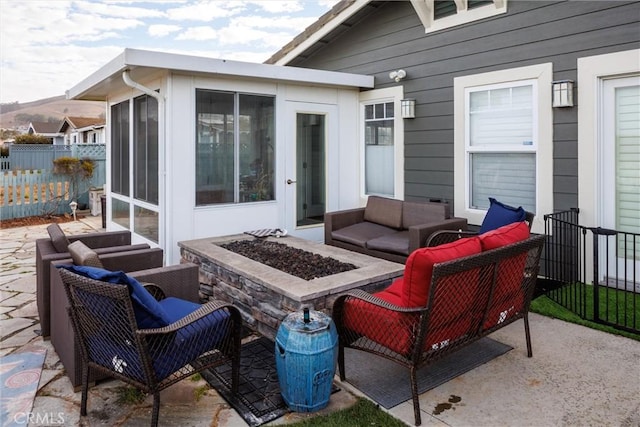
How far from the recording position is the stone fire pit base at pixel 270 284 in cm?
337

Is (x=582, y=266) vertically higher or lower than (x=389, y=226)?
lower

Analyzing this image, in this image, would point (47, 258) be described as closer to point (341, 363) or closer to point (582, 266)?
point (341, 363)

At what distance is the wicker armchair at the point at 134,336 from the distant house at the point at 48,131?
36932 mm

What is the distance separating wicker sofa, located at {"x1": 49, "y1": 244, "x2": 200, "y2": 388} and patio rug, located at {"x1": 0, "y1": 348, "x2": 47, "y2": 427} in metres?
0.17

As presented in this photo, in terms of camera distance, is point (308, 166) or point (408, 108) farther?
point (308, 166)

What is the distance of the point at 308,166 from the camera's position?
678 centimetres

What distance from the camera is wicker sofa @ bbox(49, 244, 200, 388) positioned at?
292cm

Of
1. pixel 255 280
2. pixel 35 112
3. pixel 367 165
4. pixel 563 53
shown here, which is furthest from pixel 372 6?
pixel 35 112

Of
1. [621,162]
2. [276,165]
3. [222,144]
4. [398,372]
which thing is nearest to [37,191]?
[222,144]

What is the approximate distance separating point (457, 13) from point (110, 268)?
5191mm

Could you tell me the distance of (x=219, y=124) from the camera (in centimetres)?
579

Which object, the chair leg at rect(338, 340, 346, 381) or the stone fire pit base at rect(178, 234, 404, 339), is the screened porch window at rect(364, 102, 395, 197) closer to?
the stone fire pit base at rect(178, 234, 404, 339)

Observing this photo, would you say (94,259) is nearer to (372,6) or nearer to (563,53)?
(563,53)

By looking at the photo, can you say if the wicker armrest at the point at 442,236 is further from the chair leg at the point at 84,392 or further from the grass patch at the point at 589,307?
the chair leg at the point at 84,392
